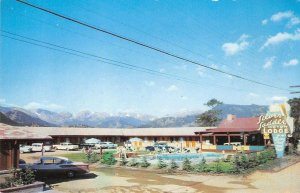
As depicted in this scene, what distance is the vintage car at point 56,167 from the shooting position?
69.6ft

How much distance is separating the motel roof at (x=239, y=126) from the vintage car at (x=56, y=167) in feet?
98.2

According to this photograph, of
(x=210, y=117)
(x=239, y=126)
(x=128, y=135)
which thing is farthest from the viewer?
(x=210, y=117)

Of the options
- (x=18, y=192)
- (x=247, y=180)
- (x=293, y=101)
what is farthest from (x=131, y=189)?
(x=293, y=101)

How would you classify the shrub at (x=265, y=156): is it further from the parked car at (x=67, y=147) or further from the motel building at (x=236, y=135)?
the parked car at (x=67, y=147)

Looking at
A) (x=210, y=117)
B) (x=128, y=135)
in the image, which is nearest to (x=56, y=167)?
(x=128, y=135)

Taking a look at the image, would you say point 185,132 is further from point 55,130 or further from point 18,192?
point 18,192

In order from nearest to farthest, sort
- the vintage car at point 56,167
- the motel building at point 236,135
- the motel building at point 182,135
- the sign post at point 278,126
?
the vintage car at point 56,167 → the sign post at point 278,126 → the motel building at point 236,135 → the motel building at point 182,135

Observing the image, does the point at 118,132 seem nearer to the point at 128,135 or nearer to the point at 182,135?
the point at 128,135

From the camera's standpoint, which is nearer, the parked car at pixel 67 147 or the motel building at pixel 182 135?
the motel building at pixel 182 135

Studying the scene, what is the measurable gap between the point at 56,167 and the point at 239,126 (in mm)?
36877

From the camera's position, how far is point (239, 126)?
5181 centimetres

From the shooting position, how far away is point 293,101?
242 feet

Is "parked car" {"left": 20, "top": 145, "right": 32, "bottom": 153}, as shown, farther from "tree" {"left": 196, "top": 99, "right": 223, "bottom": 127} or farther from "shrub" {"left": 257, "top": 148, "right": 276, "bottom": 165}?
"tree" {"left": 196, "top": 99, "right": 223, "bottom": 127}

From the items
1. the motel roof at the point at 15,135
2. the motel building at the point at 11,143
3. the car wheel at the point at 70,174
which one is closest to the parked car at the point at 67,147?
the car wheel at the point at 70,174
